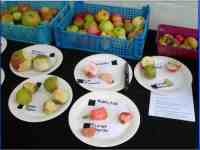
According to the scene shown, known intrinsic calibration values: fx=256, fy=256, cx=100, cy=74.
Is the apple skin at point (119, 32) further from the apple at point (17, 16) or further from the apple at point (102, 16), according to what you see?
the apple at point (17, 16)

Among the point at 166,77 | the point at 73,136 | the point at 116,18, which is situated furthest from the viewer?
the point at 116,18

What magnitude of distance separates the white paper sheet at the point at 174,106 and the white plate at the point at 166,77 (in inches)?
0.8

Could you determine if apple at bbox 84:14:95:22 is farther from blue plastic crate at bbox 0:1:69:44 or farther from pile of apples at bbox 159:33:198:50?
pile of apples at bbox 159:33:198:50

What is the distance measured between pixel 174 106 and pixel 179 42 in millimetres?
257

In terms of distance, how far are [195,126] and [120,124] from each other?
20 cm

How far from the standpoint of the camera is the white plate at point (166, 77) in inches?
30.4

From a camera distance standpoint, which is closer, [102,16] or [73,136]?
[73,136]

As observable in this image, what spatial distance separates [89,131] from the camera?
655 mm

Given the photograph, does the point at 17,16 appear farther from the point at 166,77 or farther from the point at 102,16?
the point at 166,77

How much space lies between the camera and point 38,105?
0.73 meters

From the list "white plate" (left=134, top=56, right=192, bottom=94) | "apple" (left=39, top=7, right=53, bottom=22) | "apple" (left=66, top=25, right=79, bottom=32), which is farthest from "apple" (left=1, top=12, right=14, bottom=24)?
"white plate" (left=134, top=56, right=192, bottom=94)

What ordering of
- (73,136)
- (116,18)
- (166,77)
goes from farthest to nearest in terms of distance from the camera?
(116,18) < (166,77) < (73,136)

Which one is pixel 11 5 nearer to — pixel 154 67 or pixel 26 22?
pixel 26 22

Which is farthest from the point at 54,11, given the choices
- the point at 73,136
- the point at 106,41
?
the point at 73,136
